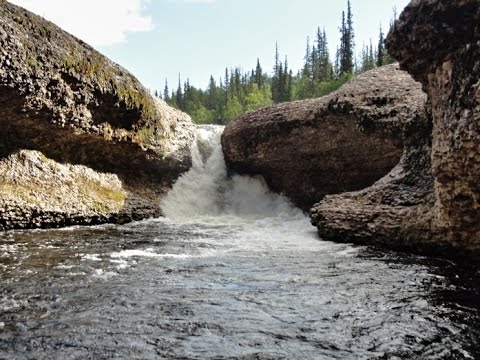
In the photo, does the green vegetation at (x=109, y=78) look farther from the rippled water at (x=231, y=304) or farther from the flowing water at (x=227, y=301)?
the rippled water at (x=231, y=304)

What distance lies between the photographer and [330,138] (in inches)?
611

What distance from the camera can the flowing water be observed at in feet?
12.5

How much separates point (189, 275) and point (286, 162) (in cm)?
1123

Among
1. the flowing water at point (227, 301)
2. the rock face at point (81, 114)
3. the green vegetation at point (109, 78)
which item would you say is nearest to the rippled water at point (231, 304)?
the flowing water at point (227, 301)

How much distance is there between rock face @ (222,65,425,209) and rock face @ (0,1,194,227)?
3.14 meters

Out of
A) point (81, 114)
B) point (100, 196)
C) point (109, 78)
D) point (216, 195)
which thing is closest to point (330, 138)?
point (216, 195)

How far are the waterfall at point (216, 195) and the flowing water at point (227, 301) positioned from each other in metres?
6.95

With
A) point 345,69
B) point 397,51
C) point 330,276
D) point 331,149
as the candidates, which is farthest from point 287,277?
point 345,69

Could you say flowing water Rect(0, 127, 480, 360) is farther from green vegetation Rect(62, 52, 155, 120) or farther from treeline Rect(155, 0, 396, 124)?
treeline Rect(155, 0, 396, 124)

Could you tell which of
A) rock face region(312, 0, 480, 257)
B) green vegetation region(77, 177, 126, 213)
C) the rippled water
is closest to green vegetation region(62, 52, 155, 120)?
green vegetation region(77, 177, 126, 213)

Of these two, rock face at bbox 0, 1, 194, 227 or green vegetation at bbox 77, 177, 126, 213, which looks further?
green vegetation at bbox 77, 177, 126, 213

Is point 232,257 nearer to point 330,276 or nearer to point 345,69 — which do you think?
point 330,276

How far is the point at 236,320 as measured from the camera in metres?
4.52

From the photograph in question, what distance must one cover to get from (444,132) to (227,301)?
4740mm
